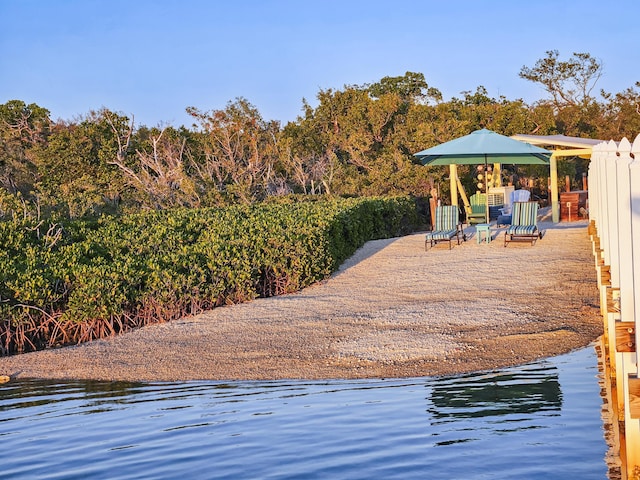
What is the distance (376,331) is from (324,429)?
15.0ft

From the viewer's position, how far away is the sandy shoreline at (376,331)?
10.8 metres

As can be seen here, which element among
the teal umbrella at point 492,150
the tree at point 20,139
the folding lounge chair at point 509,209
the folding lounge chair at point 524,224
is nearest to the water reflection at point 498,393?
the folding lounge chair at point 524,224

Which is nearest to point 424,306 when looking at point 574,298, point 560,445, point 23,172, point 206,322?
point 574,298

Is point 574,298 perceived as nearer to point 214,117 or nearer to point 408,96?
point 214,117

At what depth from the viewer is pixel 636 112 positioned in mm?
52500

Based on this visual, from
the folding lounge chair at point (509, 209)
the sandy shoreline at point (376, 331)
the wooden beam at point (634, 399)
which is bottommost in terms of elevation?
the sandy shoreline at point (376, 331)

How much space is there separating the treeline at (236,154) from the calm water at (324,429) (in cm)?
1617

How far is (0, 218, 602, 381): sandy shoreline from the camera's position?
35.4 feet

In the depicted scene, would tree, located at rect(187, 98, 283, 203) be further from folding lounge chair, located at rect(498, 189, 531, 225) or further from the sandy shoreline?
the sandy shoreline

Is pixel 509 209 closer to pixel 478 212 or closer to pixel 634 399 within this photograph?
pixel 478 212

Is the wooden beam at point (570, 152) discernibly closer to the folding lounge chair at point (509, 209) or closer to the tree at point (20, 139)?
the folding lounge chair at point (509, 209)

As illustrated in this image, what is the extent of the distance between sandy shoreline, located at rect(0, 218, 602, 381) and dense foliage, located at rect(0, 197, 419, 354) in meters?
0.58

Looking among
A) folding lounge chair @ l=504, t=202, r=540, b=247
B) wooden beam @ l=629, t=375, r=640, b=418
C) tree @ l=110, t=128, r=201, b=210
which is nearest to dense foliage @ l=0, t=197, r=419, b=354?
folding lounge chair @ l=504, t=202, r=540, b=247

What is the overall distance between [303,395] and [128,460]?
2399mm
